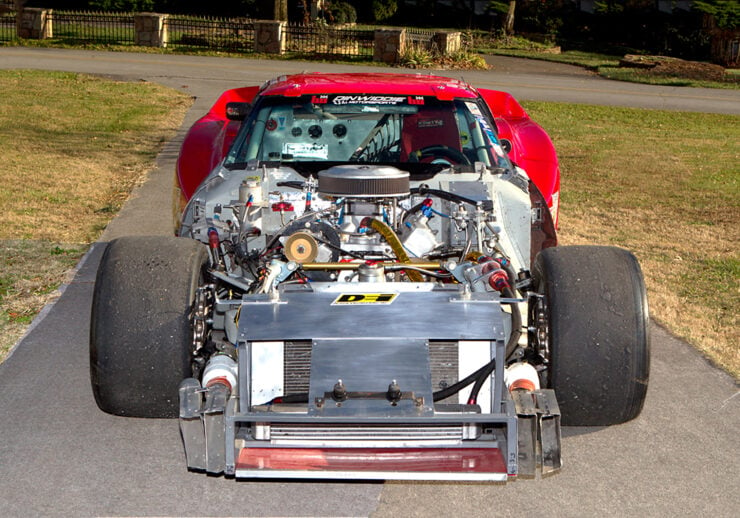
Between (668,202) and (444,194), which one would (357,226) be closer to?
(444,194)

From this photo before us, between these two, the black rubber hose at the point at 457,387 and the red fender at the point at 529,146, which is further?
the red fender at the point at 529,146

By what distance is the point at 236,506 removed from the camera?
14.1 ft

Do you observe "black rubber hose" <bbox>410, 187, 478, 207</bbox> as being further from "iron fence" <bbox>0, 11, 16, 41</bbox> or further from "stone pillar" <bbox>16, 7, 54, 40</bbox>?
"iron fence" <bbox>0, 11, 16, 41</bbox>

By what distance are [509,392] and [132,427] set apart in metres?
1.99

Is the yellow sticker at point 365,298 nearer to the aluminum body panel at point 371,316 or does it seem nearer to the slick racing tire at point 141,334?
the aluminum body panel at point 371,316

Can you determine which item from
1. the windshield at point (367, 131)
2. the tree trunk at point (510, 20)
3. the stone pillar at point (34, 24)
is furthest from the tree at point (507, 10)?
the windshield at point (367, 131)

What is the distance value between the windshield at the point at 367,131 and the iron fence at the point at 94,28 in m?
27.9

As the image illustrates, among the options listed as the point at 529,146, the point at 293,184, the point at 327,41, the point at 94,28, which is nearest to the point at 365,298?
the point at 293,184

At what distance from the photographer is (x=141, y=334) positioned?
14.6 ft

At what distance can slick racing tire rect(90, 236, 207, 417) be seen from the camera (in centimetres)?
445

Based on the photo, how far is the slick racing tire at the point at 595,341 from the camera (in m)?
Answer: 4.42

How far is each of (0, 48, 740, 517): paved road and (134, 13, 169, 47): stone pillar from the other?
2745 cm

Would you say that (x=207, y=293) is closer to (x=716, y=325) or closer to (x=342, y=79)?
(x=342, y=79)

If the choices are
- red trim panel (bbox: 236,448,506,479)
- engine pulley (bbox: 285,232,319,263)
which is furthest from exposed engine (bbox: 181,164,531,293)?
red trim panel (bbox: 236,448,506,479)
